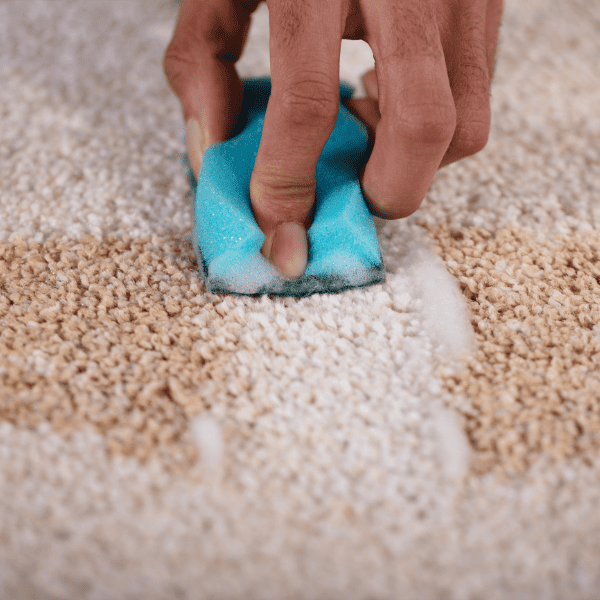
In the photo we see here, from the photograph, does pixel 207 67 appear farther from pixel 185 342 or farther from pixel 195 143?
pixel 185 342

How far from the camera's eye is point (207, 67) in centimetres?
69

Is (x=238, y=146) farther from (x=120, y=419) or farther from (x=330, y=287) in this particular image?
(x=120, y=419)

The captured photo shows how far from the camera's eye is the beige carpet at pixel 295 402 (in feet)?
1.30

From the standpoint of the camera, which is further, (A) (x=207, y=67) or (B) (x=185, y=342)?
(A) (x=207, y=67)

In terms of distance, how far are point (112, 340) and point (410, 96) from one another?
386 mm

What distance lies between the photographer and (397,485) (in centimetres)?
44

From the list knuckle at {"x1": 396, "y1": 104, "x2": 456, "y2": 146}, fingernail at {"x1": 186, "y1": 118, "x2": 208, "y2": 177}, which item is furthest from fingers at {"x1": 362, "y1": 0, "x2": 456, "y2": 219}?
fingernail at {"x1": 186, "y1": 118, "x2": 208, "y2": 177}

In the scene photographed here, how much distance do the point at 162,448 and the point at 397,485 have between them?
0.20m

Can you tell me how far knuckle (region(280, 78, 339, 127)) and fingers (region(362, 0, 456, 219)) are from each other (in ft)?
0.22

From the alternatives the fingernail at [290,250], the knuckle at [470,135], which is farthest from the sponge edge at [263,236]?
the knuckle at [470,135]

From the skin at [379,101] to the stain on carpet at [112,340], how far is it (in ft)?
0.41

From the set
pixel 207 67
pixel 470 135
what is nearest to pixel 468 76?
pixel 470 135

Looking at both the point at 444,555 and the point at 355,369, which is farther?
the point at 355,369

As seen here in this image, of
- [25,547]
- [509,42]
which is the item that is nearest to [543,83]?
[509,42]
